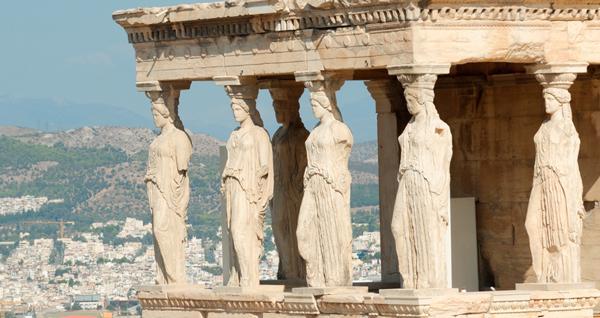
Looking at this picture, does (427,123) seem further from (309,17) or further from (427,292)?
(309,17)

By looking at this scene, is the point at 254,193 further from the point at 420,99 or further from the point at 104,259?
the point at 104,259

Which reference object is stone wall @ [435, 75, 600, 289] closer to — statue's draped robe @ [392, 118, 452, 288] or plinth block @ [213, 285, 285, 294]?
plinth block @ [213, 285, 285, 294]

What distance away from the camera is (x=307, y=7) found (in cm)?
4641

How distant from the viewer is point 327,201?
46.3 metres

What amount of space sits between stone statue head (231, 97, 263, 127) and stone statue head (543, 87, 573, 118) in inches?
180

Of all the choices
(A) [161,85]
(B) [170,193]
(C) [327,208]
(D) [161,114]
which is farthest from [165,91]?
(C) [327,208]

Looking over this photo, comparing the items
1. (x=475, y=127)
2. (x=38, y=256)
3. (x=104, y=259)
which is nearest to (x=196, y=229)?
(x=104, y=259)

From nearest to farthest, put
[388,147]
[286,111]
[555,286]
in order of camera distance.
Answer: [555,286], [286,111], [388,147]

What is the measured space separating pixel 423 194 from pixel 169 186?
20.5 feet

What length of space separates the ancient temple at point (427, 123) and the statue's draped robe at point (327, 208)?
0.04m

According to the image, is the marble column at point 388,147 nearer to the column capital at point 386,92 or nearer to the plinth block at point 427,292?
the column capital at point 386,92

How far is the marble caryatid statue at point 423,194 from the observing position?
44594 millimetres

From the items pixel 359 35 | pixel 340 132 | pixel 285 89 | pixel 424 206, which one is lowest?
pixel 424 206

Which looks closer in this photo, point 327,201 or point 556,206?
point 556,206
